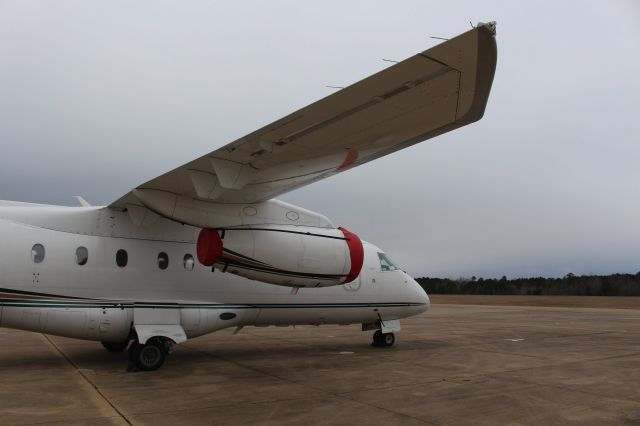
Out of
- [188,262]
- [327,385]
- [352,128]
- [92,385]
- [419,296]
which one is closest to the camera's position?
[352,128]

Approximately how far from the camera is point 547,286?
7550cm

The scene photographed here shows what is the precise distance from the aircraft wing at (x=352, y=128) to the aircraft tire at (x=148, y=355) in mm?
2521

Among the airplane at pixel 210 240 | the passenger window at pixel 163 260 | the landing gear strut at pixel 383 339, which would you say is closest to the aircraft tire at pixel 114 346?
the airplane at pixel 210 240

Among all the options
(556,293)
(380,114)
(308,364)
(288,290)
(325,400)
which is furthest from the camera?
(556,293)

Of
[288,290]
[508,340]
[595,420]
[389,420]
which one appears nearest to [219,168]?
[389,420]

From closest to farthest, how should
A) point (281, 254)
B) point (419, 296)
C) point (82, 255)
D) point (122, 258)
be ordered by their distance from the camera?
point (281, 254) < point (82, 255) < point (122, 258) < point (419, 296)

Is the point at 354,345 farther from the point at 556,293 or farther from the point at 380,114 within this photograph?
the point at 556,293

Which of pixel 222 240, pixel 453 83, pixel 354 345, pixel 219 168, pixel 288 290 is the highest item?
pixel 453 83

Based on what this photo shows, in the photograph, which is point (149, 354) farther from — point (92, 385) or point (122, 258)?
point (122, 258)

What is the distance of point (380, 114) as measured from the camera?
6152 millimetres

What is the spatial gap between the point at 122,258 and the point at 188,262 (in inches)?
50.3

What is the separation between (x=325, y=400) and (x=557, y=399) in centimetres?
336

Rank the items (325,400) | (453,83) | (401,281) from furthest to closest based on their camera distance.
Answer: (401,281)
(325,400)
(453,83)

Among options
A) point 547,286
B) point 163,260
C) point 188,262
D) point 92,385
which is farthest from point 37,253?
point 547,286
